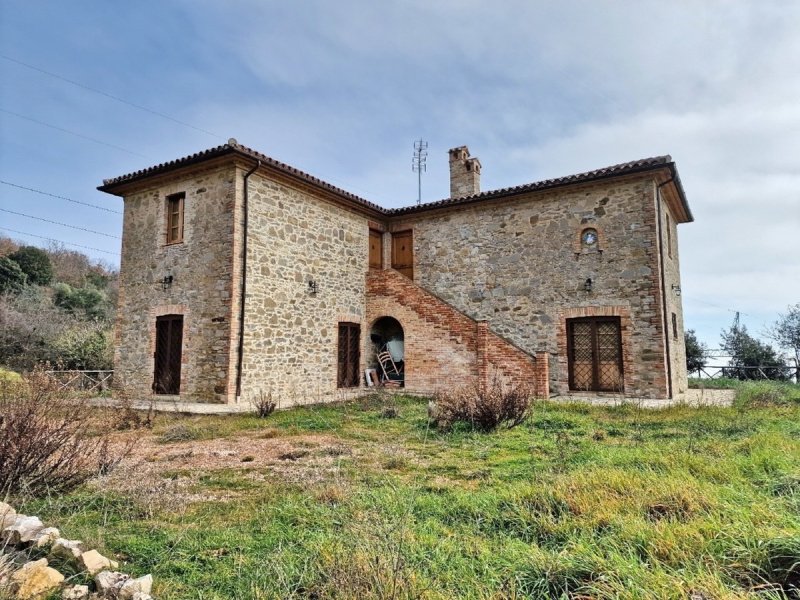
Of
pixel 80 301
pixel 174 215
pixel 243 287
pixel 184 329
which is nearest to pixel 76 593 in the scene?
pixel 243 287

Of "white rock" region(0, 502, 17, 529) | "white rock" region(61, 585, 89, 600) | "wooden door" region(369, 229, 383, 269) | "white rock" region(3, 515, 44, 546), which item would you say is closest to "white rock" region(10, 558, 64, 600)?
"white rock" region(61, 585, 89, 600)

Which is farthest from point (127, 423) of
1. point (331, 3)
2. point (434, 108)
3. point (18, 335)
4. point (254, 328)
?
point (18, 335)

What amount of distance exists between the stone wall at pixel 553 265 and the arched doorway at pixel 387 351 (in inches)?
73.1

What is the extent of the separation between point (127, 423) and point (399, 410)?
4957mm

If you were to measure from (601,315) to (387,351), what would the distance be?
248 inches

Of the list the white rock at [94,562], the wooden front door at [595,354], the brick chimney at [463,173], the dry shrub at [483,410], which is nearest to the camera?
the white rock at [94,562]

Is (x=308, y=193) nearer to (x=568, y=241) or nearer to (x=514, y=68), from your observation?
(x=514, y=68)

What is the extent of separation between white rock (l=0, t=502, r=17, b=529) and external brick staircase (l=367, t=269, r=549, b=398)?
31.1 ft

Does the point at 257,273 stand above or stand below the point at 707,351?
above

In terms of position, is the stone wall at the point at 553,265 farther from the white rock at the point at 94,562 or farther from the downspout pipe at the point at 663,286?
the white rock at the point at 94,562

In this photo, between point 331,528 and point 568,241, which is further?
point 568,241

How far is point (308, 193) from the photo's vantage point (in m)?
12.6

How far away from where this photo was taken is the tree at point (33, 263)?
27.2m

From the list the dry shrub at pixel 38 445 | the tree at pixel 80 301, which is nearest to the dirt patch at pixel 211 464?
the dry shrub at pixel 38 445
